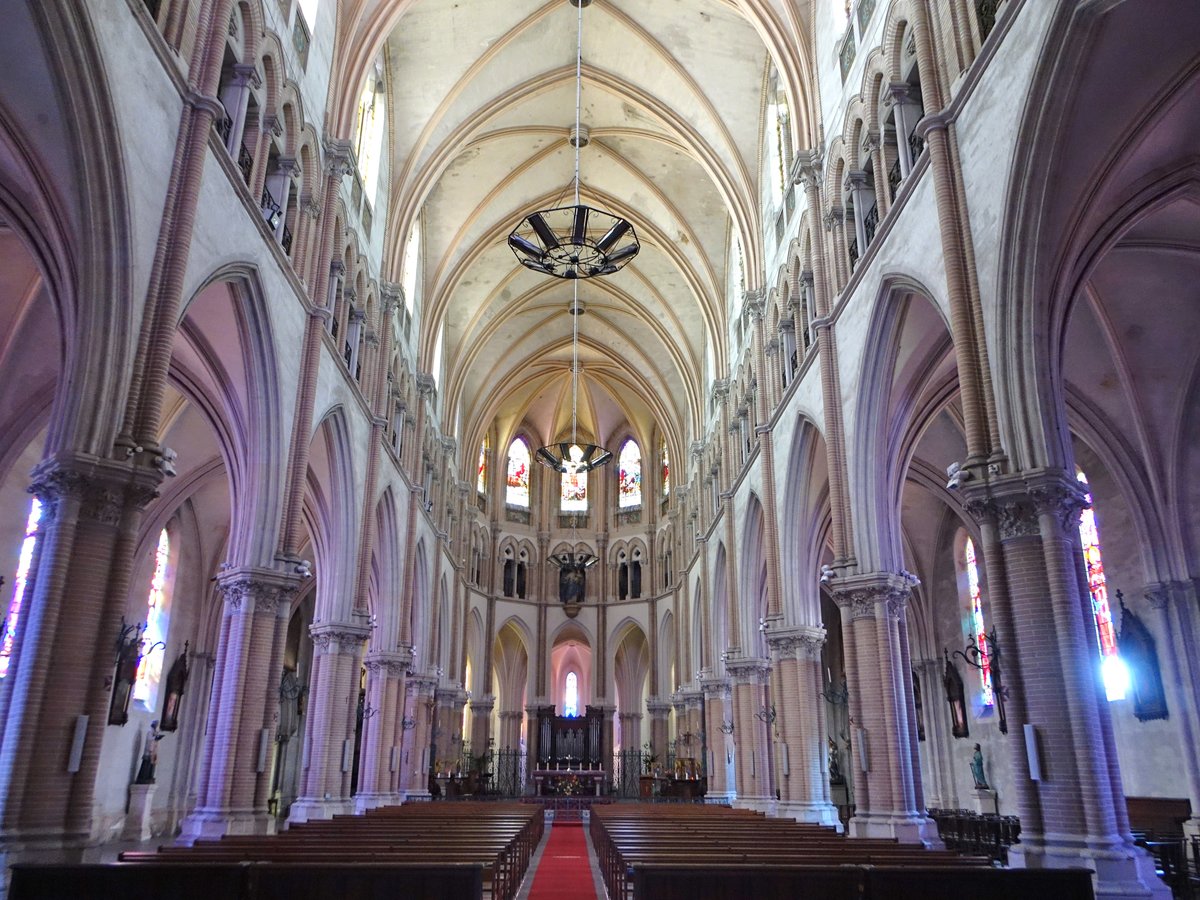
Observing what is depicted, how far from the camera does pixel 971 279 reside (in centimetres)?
1221

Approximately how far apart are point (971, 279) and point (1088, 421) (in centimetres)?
884

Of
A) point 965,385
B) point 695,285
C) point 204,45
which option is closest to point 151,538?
point 204,45

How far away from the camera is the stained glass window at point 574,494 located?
4856cm

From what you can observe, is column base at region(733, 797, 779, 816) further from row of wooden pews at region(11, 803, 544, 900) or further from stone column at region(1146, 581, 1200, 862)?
row of wooden pews at region(11, 803, 544, 900)

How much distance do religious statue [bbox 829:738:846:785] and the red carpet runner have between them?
→ 40.6ft

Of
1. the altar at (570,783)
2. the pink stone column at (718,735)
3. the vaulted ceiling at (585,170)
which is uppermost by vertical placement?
the vaulted ceiling at (585,170)

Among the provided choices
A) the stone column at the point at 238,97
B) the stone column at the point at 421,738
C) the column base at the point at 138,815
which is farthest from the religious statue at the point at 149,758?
the stone column at the point at 238,97

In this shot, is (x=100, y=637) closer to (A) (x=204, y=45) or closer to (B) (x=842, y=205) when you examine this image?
(A) (x=204, y=45)

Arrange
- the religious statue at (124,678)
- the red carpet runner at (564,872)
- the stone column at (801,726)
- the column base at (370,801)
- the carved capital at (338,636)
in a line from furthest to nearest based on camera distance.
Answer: the column base at (370,801) → the carved capital at (338,636) → the stone column at (801,726) → the religious statue at (124,678) → the red carpet runner at (564,872)

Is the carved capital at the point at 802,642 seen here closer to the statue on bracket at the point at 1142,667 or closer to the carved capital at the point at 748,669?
the carved capital at the point at 748,669

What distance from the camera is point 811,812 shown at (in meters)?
20.9

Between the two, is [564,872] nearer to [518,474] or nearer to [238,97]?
[238,97]

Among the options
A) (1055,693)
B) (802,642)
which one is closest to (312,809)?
(802,642)

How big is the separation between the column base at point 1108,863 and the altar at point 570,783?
30.9 meters
